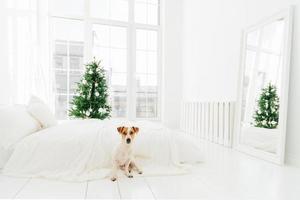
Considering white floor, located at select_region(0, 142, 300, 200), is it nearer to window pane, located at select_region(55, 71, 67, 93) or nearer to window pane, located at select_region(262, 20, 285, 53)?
window pane, located at select_region(262, 20, 285, 53)

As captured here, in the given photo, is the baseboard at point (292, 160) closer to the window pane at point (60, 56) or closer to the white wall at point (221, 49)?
the white wall at point (221, 49)

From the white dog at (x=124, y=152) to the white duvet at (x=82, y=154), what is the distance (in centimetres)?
11

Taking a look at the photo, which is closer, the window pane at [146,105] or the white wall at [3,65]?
the white wall at [3,65]

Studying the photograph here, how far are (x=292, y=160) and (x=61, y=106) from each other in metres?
4.34

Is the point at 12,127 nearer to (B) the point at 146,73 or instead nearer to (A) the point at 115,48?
(A) the point at 115,48

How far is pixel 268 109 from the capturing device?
2.63 m

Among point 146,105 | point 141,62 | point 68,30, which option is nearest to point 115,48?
point 141,62

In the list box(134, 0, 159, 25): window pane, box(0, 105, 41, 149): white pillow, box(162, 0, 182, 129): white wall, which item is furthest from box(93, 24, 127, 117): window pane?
box(0, 105, 41, 149): white pillow

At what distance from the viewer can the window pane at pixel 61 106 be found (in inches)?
196

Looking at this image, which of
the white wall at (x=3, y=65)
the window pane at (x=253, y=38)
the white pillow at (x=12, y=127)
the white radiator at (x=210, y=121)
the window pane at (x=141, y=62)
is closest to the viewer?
→ the white pillow at (x=12, y=127)

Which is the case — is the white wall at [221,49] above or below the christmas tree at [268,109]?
above

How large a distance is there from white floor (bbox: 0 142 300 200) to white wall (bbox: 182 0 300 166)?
61 cm

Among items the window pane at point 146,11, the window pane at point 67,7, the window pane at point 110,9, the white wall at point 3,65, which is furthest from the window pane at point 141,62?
the white wall at point 3,65

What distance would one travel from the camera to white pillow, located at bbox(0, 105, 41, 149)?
202 centimetres
